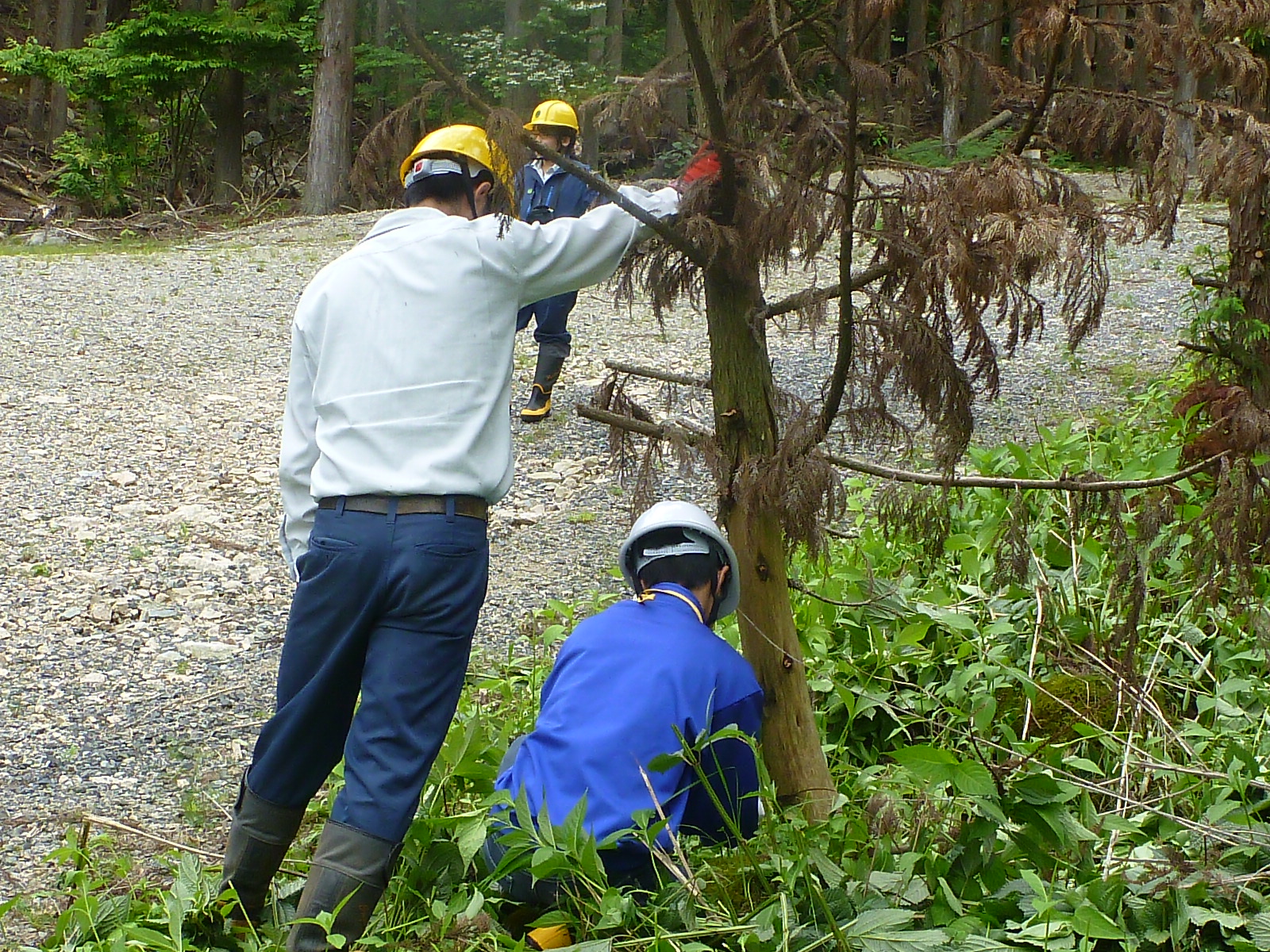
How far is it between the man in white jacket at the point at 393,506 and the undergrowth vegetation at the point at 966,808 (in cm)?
26

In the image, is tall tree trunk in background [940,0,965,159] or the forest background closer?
the forest background

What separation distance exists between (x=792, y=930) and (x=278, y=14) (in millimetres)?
18854

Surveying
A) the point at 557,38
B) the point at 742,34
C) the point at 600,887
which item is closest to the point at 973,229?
the point at 742,34

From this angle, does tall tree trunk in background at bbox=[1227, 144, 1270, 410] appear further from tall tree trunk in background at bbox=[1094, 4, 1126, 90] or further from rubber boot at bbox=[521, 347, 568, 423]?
rubber boot at bbox=[521, 347, 568, 423]

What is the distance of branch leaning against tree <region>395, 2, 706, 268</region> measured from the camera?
99.8 inches

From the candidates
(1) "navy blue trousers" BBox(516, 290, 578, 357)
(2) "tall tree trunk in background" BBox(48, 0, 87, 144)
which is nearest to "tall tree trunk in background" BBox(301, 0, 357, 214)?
(2) "tall tree trunk in background" BBox(48, 0, 87, 144)

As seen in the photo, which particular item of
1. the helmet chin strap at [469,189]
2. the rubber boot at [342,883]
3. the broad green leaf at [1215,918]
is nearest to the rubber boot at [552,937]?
the rubber boot at [342,883]

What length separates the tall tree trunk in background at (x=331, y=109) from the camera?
1797 centimetres

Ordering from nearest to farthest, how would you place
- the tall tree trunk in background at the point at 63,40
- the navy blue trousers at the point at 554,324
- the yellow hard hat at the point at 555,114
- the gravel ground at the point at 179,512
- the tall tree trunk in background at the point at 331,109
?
the gravel ground at the point at 179,512
the yellow hard hat at the point at 555,114
the navy blue trousers at the point at 554,324
the tall tree trunk in background at the point at 331,109
the tall tree trunk in background at the point at 63,40

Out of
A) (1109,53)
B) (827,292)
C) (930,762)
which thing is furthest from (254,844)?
(1109,53)

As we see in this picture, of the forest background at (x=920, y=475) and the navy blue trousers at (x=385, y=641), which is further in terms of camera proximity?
the navy blue trousers at (x=385, y=641)

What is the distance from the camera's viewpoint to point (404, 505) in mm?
2939

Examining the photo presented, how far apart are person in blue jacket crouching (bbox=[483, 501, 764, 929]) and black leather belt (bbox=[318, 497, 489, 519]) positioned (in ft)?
1.48

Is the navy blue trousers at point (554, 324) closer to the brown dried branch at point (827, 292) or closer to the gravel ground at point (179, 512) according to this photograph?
the gravel ground at point (179, 512)
